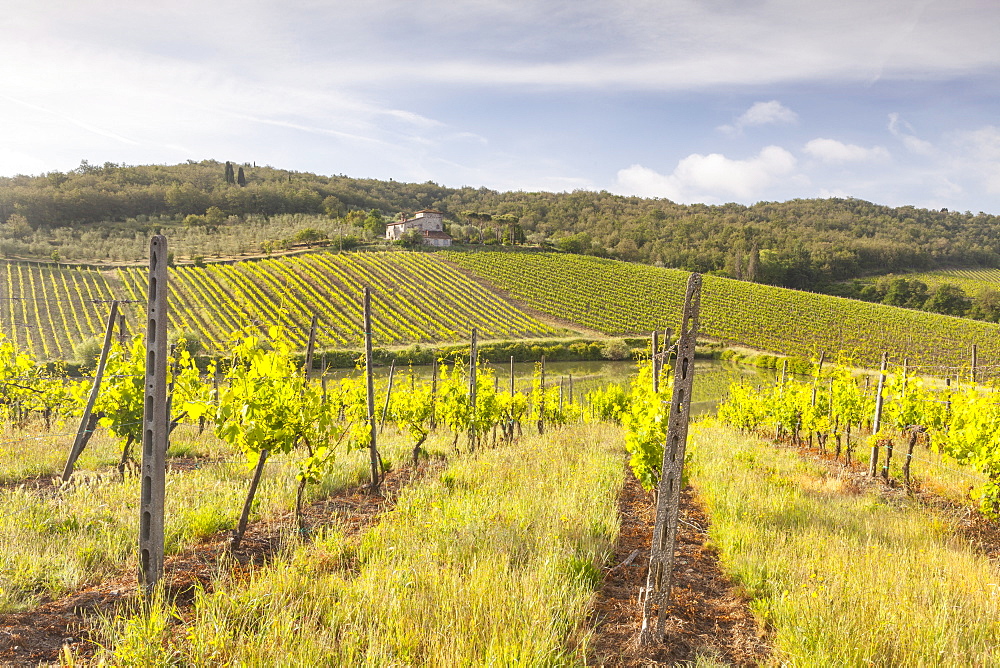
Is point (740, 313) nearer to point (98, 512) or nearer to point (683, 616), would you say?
point (683, 616)

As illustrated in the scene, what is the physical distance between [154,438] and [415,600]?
7.75 ft

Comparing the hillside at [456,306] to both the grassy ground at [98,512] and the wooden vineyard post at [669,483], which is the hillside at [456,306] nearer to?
the grassy ground at [98,512]

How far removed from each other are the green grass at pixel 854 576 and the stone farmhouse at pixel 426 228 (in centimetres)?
6612

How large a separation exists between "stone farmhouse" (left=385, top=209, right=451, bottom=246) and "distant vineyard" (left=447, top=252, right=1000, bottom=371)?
6.91 metres

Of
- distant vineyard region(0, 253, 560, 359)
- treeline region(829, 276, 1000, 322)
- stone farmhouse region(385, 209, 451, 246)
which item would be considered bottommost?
distant vineyard region(0, 253, 560, 359)

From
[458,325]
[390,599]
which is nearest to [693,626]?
[390,599]

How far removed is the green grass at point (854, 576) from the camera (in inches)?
135

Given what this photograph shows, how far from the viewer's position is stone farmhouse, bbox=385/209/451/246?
7143 cm

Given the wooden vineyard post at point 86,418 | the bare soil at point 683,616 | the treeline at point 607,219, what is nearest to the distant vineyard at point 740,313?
the treeline at point 607,219

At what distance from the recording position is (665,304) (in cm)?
5547

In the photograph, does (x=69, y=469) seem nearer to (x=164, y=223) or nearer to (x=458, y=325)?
(x=458, y=325)

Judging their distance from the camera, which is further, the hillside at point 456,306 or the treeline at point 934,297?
the treeline at point 934,297

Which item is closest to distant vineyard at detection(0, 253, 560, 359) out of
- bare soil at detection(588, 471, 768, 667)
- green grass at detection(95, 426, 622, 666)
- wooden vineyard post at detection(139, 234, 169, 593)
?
green grass at detection(95, 426, 622, 666)

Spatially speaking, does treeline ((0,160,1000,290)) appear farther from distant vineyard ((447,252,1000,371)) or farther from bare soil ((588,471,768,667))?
bare soil ((588,471,768,667))
